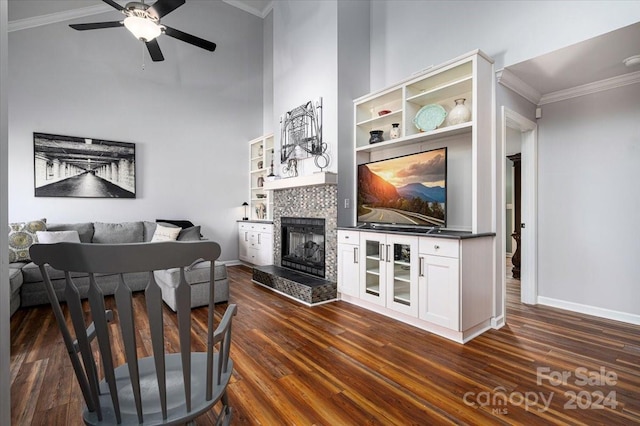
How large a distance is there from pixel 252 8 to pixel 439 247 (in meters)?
6.14

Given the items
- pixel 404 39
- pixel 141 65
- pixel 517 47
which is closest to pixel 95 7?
pixel 141 65

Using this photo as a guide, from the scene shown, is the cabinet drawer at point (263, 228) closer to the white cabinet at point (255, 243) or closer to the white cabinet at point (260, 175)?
the white cabinet at point (255, 243)

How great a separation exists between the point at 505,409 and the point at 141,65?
6389 mm

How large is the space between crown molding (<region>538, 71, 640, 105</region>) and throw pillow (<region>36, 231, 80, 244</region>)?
586 cm

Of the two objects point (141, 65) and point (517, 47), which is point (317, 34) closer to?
point (517, 47)

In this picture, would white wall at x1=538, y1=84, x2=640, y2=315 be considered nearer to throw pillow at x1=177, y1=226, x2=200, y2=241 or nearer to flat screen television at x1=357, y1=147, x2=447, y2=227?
flat screen television at x1=357, y1=147, x2=447, y2=227

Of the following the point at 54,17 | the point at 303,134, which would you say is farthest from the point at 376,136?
the point at 54,17

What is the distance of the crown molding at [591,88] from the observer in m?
2.98

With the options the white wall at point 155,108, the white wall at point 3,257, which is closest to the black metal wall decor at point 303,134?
the white wall at point 155,108

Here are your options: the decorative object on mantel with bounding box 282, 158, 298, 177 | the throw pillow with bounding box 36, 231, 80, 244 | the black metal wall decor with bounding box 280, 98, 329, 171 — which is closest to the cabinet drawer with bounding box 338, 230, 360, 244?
the black metal wall decor with bounding box 280, 98, 329, 171

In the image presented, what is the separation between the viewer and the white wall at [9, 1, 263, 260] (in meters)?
4.34

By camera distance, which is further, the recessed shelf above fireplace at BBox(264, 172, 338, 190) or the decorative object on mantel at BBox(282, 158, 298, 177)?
the decorative object on mantel at BBox(282, 158, 298, 177)

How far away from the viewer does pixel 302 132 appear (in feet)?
14.4

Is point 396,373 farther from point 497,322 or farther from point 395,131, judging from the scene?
point 395,131
